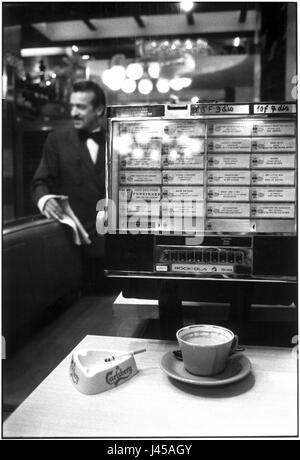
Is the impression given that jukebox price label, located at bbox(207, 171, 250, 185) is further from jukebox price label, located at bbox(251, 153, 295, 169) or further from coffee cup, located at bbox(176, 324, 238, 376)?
coffee cup, located at bbox(176, 324, 238, 376)

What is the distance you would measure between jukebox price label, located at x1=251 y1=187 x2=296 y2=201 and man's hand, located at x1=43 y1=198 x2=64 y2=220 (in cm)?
111

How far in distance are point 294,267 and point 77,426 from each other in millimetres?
664

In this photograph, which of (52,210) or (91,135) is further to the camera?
(91,135)

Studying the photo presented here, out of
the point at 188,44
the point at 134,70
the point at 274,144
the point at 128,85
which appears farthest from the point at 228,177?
the point at 128,85

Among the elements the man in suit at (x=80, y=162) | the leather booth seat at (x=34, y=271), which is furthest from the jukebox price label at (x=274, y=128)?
the man in suit at (x=80, y=162)

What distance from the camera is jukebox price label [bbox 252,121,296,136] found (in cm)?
117

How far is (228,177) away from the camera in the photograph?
121cm

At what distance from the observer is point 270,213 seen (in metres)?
1.20

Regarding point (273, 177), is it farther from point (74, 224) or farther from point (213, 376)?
point (74, 224)

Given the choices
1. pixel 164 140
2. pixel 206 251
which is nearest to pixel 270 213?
pixel 206 251

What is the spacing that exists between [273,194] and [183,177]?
9.7 inches

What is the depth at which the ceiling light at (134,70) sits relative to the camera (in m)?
4.52

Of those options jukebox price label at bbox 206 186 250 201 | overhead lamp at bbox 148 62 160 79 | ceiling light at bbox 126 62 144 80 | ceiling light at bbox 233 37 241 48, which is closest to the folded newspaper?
jukebox price label at bbox 206 186 250 201
